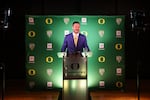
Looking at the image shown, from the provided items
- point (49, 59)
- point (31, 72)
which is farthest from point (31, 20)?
point (31, 72)

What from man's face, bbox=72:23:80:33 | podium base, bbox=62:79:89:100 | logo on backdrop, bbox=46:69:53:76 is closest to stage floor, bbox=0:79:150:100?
logo on backdrop, bbox=46:69:53:76

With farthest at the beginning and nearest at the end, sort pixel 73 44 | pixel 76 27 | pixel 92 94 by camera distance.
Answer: pixel 92 94 → pixel 73 44 → pixel 76 27

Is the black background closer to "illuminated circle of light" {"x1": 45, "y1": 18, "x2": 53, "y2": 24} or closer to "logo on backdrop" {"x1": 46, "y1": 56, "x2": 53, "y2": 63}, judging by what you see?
"illuminated circle of light" {"x1": 45, "y1": 18, "x2": 53, "y2": 24}

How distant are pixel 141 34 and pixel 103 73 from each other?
3102 mm

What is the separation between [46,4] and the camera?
12.0m

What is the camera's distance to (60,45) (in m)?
9.50

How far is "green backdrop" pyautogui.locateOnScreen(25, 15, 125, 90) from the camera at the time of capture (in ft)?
31.2

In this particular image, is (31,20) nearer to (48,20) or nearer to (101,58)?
(48,20)

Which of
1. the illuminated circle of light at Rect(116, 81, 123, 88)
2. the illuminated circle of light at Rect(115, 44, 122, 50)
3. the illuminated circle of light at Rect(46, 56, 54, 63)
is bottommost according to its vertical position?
the illuminated circle of light at Rect(116, 81, 123, 88)

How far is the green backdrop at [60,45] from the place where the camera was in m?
9.51

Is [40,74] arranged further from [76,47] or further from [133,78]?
[133,78]

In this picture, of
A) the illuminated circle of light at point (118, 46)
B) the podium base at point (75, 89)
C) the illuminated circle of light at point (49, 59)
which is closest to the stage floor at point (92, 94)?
the illuminated circle of light at point (49, 59)

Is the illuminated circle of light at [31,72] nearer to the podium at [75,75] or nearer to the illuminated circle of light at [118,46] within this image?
the illuminated circle of light at [118,46]

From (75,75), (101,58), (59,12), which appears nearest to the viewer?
(75,75)
